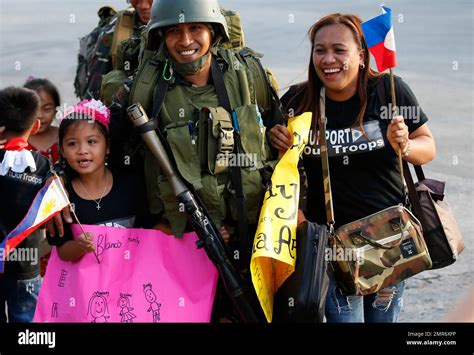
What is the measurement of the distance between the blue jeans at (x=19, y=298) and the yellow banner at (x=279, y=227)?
53.3 inches

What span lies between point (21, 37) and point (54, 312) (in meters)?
10.2

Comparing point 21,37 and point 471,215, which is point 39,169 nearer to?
point 471,215

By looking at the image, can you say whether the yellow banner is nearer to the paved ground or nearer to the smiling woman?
the smiling woman

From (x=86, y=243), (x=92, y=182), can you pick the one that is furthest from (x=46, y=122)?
(x=86, y=243)

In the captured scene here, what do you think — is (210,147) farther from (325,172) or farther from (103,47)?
(103,47)

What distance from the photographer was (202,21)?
4316mm

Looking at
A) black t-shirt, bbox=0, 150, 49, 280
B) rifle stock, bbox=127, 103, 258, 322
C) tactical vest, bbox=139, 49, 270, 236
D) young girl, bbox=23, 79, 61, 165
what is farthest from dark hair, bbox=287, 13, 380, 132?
young girl, bbox=23, 79, 61, 165

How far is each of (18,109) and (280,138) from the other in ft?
4.71

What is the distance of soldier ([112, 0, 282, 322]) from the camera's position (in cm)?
424

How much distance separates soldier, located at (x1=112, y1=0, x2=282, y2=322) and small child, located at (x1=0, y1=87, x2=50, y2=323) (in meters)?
0.63

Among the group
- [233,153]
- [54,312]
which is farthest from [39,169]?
[233,153]

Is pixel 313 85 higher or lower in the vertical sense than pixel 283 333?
higher

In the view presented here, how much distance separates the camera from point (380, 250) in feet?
14.0

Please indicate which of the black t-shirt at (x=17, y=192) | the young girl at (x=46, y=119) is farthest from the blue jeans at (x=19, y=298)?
the young girl at (x=46, y=119)
